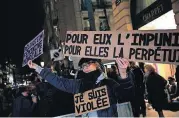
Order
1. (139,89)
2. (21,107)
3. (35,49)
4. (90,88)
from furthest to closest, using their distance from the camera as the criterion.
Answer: (139,89) < (35,49) < (21,107) < (90,88)

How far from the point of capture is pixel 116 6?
16078mm

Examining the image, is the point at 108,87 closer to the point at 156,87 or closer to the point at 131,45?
the point at 131,45

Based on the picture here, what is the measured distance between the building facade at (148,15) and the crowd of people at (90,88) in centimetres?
194

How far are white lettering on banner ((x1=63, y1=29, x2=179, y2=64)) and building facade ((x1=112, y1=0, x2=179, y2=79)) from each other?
4.63 metres

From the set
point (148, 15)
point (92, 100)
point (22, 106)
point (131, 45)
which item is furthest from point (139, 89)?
point (92, 100)

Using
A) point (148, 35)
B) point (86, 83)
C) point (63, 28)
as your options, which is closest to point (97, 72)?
point (86, 83)

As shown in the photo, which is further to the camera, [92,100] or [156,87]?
[156,87]

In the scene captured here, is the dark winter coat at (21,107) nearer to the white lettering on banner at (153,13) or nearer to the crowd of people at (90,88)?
the crowd of people at (90,88)

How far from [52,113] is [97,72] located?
13.1 ft

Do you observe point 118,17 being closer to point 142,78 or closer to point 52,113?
point 142,78

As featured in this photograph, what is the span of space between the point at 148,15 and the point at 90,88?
783cm

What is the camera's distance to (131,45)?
5.95 metres

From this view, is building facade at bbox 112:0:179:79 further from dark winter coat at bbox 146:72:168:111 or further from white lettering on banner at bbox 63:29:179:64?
white lettering on banner at bbox 63:29:179:64

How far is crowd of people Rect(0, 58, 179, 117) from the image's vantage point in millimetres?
5238
